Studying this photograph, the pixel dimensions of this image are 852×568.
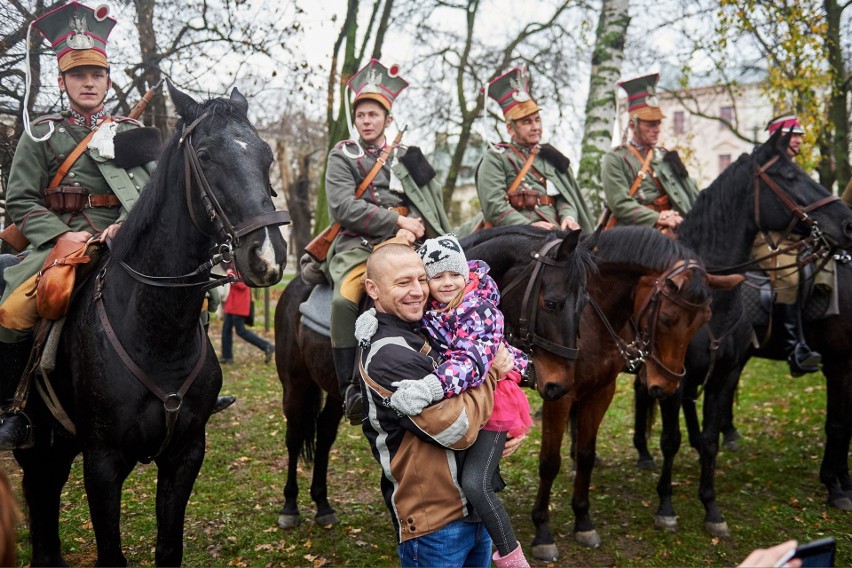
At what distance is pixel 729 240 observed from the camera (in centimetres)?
563

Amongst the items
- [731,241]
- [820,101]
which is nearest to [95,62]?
[731,241]

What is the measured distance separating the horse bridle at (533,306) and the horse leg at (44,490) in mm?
2831

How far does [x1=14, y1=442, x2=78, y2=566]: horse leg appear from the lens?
4.07 m

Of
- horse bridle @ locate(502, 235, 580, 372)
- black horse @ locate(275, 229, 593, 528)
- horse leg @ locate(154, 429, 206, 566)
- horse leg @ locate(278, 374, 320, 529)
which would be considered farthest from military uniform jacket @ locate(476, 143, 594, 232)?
horse leg @ locate(154, 429, 206, 566)

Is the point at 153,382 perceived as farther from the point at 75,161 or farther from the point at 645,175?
the point at 645,175

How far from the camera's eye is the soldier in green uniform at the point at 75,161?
379 centimetres

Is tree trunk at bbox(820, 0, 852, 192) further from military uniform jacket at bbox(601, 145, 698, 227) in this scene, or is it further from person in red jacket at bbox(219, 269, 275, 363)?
person in red jacket at bbox(219, 269, 275, 363)

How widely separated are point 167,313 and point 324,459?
2.78 meters

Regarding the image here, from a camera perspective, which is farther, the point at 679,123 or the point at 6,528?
the point at 679,123

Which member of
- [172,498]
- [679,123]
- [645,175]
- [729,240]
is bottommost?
[172,498]

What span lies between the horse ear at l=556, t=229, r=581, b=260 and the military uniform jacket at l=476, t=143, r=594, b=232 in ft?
4.56

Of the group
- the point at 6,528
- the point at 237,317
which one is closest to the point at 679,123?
the point at 237,317

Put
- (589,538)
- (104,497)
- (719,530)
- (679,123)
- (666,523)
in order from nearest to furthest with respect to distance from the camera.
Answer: (104,497)
(589,538)
(719,530)
(666,523)
(679,123)

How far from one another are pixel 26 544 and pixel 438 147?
53.3ft
